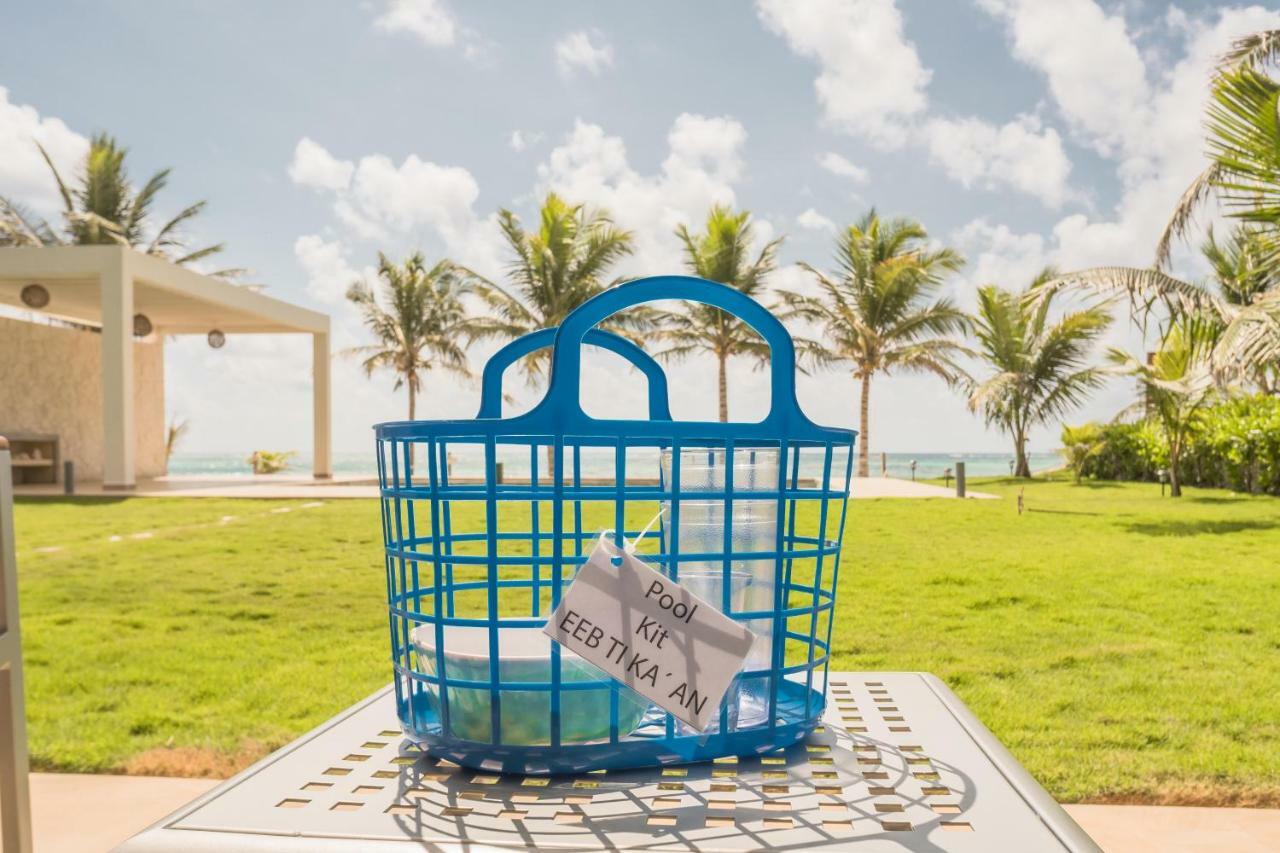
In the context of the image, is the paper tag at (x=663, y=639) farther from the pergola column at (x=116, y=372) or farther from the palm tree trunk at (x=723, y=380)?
the palm tree trunk at (x=723, y=380)

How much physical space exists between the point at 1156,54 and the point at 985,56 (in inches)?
70.7

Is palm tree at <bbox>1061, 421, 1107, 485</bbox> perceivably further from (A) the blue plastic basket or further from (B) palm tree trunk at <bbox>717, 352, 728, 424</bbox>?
(A) the blue plastic basket

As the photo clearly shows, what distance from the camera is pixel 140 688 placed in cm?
277

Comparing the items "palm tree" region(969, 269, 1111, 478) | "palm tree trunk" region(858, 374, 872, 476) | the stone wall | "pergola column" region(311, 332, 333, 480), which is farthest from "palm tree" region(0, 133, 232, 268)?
"palm tree" region(969, 269, 1111, 478)

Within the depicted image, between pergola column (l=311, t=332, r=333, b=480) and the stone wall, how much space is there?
2349 mm

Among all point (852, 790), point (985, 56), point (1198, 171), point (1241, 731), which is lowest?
point (1241, 731)

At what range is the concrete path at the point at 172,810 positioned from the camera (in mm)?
1749

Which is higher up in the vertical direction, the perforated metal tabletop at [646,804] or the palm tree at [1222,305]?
the palm tree at [1222,305]

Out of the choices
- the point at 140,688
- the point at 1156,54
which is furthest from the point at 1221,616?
the point at 1156,54

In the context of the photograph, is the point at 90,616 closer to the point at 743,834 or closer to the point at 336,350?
the point at 743,834

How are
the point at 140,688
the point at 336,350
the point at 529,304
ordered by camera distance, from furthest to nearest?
the point at 336,350 → the point at 529,304 → the point at 140,688

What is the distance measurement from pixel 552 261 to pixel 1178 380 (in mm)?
8057

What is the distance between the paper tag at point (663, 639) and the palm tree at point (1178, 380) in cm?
478

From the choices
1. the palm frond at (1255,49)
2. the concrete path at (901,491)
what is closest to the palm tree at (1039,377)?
the concrete path at (901,491)
